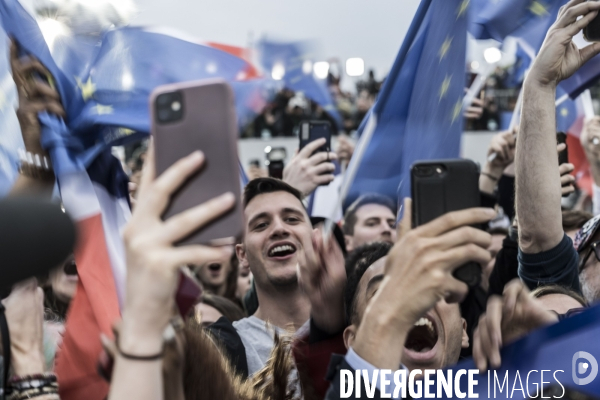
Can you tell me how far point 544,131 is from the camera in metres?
2.40

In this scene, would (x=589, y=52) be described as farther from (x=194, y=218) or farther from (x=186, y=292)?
(x=194, y=218)

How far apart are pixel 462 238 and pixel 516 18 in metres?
1.94

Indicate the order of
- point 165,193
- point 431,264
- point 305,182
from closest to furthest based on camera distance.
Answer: point 165,193 → point 431,264 → point 305,182

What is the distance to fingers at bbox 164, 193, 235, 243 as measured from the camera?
1.33m

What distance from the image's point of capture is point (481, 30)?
3262 millimetres

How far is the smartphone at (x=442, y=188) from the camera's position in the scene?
1.55 m

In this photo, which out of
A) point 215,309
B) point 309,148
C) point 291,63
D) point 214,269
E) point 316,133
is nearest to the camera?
point 291,63

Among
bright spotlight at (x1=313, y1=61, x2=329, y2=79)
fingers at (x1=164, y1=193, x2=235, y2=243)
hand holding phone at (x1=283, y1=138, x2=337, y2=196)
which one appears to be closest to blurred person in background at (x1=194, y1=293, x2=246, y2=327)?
hand holding phone at (x1=283, y1=138, x2=337, y2=196)

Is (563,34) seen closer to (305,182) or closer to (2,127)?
(305,182)

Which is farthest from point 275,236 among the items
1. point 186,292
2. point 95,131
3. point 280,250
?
point 186,292

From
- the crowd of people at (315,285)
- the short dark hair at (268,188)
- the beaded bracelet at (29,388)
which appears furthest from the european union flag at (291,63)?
the beaded bracelet at (29,388)

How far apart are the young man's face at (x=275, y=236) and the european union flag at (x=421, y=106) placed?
0.72m

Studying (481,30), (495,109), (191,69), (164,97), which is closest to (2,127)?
(191,69)

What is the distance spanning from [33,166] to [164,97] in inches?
57.4
